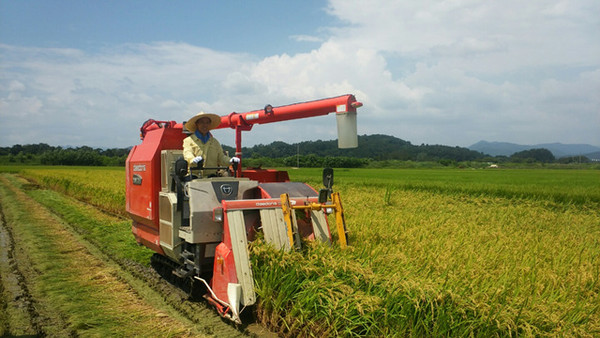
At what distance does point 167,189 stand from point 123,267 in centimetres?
226

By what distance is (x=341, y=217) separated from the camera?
5680 mm

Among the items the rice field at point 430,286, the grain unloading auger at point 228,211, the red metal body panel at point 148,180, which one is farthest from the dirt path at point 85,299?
the rice field at point 430,286

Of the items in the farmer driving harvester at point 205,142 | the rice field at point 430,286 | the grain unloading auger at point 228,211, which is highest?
the farmer driving harvester at point 205,142

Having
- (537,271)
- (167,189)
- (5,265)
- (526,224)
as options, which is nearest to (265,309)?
(167,189)

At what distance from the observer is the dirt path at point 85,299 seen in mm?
4980

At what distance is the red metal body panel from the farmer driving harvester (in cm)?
38

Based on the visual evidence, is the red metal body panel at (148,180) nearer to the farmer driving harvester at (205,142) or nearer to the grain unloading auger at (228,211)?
the grain unloading auger at (228,211)

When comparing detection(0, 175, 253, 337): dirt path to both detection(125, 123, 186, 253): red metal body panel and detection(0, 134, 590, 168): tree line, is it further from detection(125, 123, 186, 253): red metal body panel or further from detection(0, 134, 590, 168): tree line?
detection(0, 134, 590, 168): tree line

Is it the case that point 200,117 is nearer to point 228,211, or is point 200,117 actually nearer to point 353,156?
point 228,211

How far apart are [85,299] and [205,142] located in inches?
109

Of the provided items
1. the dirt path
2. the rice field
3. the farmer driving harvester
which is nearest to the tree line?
the dirt path

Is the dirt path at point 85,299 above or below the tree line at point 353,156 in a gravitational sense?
below

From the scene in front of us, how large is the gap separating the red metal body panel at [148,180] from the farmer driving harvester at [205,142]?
1.26 feet

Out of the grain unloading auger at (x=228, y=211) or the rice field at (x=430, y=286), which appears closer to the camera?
the rice field at (x=430, y=286)
